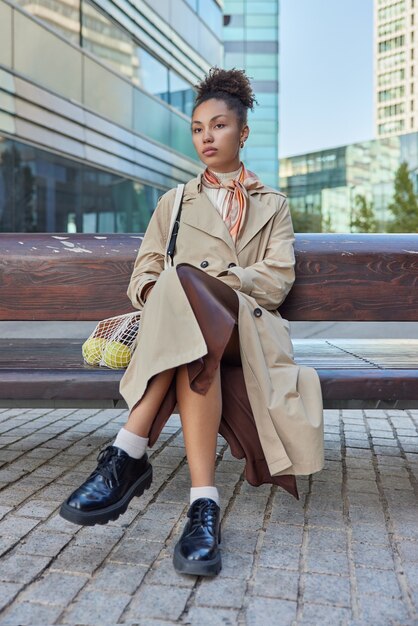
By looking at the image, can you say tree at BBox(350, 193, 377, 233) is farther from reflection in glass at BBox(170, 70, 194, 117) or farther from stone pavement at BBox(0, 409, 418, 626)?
stone pavement at BBox(0, 409, 418, 626)

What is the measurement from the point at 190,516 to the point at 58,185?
11598 mm

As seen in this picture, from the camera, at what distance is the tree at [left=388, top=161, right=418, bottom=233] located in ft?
141

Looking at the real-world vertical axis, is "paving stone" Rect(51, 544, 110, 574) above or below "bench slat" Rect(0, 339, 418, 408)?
below

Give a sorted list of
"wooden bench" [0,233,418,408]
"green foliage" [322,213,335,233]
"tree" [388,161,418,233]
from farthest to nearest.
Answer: "green foliage" [322,213,335,233] < "tree" [388,161,418,233] < "wooden bench" [0,233,418,408]

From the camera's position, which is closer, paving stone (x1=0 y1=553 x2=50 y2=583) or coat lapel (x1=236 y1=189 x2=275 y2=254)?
paving stone (x1=0 y1=553 x2=50 y2=583)

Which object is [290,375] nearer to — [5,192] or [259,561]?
[259,561]

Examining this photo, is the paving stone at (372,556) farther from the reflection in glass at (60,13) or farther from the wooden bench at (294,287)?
the reflection in glass at (60,13)

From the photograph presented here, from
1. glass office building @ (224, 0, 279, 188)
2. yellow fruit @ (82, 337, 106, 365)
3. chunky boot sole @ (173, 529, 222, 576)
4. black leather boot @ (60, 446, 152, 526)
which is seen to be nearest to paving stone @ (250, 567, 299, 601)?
chunky boot sole @ (173, 529, 222, 576)

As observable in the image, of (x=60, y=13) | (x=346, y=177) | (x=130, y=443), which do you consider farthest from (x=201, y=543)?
(x=346, y=177)

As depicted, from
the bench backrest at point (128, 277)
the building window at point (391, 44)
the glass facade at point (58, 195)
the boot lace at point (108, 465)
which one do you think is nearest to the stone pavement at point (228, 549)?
the boot lace at point (108, 465)

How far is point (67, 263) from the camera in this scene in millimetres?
3328

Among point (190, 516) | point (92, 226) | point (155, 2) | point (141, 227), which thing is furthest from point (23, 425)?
point (155, 2)

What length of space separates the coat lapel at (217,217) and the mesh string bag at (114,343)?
47cm

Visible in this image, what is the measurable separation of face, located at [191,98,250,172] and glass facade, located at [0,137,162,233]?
9.09 metres
